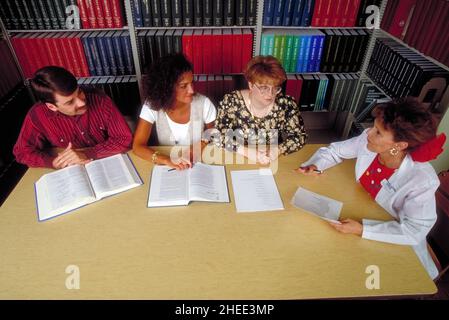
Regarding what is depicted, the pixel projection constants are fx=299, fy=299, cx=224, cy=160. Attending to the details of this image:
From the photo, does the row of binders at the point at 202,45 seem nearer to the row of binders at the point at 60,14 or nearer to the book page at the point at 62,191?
the row of binders at the point at 60,14

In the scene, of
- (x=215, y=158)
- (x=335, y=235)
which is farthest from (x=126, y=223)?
(x=335, y=235)

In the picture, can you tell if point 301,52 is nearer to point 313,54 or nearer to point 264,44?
point 313,54

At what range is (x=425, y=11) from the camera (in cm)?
181

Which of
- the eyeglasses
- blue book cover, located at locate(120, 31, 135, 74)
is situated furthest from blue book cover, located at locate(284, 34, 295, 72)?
blue book cover, located at locate(120, 31, 135, 74)

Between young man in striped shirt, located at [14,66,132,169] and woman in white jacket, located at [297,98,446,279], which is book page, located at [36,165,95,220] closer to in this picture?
young man in striped shirt, located at [14,66,132,169]

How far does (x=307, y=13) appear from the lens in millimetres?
2191

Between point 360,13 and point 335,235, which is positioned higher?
point 360,13

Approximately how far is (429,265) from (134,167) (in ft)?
4.77

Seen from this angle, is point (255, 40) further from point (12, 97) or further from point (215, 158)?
point (12, 97)

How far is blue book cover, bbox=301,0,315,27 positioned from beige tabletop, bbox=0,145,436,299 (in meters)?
1.49

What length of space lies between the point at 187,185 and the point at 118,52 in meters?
1.47

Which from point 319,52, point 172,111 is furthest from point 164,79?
point 319,52

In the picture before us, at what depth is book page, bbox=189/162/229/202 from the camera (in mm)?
1309

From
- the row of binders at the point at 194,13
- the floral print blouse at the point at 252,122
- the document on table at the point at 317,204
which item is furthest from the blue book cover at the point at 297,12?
the document on table at the point at 317,204
